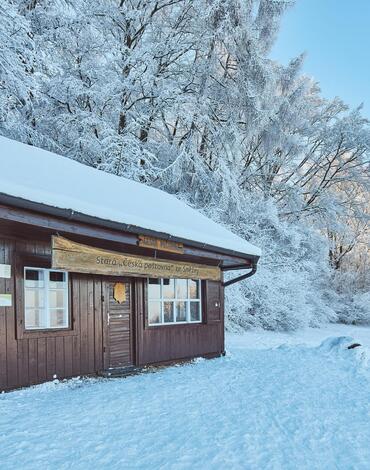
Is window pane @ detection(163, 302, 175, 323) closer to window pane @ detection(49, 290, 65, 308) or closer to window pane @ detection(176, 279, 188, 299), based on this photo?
window pane @ detection(176, 279, 188, 299)

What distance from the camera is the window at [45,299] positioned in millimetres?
6344

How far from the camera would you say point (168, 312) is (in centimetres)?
873

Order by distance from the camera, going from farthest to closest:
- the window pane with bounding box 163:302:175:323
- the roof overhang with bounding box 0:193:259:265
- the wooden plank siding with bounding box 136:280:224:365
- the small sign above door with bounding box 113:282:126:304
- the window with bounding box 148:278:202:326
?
the window pane with bounding box 163:302:175:323 < the window with bounding box 148:278:202:326 < the wooden plank siding with bounding box 136:280:224:365 < the small sign above door with bounding box 113:282:126:304 < the roof overhang with bounding box 0:193:259:265

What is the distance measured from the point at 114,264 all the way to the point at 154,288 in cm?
194

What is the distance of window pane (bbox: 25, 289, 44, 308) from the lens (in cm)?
633

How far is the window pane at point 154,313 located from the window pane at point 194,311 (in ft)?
3.22

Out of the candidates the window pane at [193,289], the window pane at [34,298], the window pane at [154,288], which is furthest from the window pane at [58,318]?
the window pane at [193,289]

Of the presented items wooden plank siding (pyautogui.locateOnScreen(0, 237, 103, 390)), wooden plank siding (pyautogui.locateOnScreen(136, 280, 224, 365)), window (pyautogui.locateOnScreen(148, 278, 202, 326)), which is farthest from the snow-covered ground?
window (pyautogui.locateOnScreen(148, 278, 202, 326))

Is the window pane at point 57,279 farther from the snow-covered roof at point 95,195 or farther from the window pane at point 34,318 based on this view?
the snow-covered roof at point 95,195

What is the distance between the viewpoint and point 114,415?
4.96 meters

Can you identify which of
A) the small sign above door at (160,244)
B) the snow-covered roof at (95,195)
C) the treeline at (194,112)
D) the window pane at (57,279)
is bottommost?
the window pane at (57,279)

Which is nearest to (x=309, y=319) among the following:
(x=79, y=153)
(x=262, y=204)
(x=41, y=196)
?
(x=262, y=204)

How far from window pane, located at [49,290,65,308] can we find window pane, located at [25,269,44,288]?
0.23 metres

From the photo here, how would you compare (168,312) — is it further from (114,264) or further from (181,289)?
(114,264)
